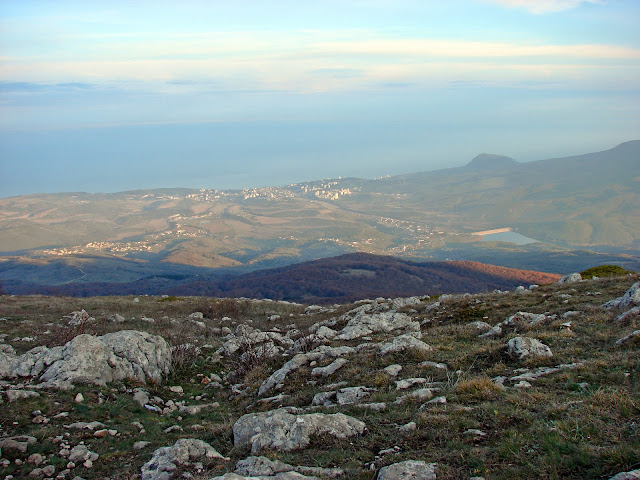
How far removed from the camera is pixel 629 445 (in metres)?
6.29

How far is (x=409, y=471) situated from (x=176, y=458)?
4.19 meters

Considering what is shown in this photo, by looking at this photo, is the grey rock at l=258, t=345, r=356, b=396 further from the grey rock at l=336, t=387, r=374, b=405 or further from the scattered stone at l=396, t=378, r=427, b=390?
the scattered stone at l=396, t=378, r=427, b=390

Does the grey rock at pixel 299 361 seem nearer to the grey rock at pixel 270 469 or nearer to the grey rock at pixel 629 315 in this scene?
the grey rock at pixel 270 469

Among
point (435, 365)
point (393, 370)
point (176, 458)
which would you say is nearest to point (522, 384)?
point (435, 365)

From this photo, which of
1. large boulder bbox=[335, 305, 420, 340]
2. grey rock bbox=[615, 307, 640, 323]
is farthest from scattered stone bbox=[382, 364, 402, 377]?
grey rock bbox=[615, 307, 640, 323]

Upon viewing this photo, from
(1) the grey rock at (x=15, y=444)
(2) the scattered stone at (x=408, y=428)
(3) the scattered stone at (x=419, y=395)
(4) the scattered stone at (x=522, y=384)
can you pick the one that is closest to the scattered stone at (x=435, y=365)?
(3) the scattered stone at (x=419, y=395)

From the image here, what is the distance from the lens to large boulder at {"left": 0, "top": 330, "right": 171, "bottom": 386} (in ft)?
43.5

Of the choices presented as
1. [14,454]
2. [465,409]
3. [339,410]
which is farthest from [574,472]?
[14,454]

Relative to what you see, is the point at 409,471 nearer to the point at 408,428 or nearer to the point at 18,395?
the point at 408,428

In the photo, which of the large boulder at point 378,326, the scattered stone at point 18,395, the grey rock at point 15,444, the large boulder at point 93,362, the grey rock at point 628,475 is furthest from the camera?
the large boulder at point 378,326

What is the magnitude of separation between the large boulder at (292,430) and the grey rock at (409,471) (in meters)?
1.82

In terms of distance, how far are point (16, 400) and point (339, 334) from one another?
1060cm

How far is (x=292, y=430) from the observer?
8.63 m

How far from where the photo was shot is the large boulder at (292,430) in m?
8.39
